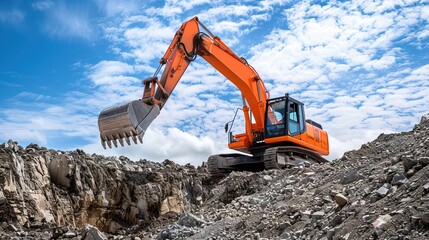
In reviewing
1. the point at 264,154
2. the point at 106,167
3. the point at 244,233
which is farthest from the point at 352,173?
the point at 106,167

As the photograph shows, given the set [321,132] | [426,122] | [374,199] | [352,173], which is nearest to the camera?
[374,199]

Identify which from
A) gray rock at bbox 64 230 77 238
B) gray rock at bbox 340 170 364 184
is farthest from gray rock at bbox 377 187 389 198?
gray rock at bbox 64 230 77 238

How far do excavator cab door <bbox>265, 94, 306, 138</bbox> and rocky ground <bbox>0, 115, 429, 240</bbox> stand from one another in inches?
94.1

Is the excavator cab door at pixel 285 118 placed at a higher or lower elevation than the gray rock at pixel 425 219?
Result: higher

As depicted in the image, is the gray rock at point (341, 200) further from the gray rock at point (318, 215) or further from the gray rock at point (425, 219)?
the gray rock at point (425, 219)

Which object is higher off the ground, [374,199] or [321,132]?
[321,132]

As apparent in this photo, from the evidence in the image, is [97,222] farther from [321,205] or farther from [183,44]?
[321,205]

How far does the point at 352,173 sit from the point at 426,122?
3.23 m

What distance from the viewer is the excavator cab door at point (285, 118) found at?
14.0 meters

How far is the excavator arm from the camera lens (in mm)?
10539

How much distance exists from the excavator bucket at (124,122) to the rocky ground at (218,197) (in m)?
1.94

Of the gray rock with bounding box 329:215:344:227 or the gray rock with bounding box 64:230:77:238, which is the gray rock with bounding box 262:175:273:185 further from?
the gray rock with bounding box 329:215:344:227

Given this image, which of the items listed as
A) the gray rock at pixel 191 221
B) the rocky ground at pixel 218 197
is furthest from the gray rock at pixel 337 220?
the gray rock at pixel 191 221

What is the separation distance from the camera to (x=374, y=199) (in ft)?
18.2
